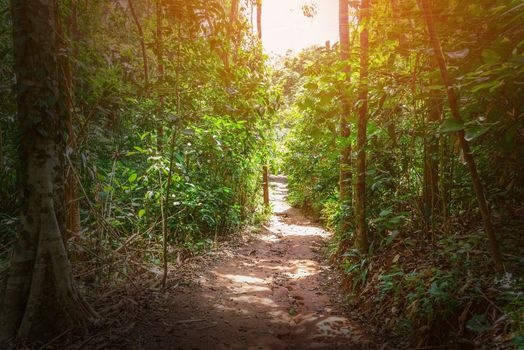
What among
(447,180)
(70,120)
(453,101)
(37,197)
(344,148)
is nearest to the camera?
(453,101)

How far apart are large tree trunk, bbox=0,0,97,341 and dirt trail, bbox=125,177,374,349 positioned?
88 cm

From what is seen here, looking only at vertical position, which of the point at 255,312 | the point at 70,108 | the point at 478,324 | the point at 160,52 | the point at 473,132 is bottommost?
the point at 255,312

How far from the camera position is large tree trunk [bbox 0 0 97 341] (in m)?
2.97

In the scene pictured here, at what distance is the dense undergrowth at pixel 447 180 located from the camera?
2.40m

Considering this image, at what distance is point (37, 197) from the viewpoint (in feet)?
10.0

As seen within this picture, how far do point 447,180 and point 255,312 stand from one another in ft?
10.4

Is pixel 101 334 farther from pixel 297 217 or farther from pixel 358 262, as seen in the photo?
pixel 297 217

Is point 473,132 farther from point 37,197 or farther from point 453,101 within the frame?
point 37,197

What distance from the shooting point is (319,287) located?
5.46m

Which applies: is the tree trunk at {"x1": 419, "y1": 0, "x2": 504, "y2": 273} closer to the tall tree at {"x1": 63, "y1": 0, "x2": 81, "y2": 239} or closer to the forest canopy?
the forest canopy

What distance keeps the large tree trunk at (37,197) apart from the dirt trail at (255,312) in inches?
34.8

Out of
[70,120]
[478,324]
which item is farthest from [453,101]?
[70,120]

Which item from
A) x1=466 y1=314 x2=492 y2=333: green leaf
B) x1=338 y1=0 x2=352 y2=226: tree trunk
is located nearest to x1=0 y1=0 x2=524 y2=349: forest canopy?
x1=466 y1=314 x2=492 y2=333: green leaf

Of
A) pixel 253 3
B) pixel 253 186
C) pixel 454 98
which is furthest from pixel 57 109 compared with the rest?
pixel 253 3
